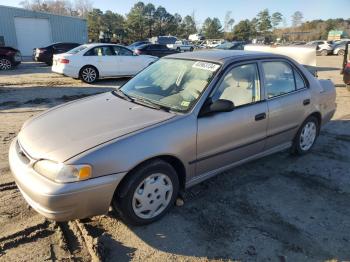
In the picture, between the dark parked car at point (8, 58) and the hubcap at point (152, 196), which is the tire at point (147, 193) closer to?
the hubcap at point (152, 196)

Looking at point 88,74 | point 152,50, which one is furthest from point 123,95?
point 152,50

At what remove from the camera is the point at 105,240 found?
302 cm

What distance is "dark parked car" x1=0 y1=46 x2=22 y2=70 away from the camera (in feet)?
55.6

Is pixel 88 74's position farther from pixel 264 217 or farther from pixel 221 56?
pixel 264 217

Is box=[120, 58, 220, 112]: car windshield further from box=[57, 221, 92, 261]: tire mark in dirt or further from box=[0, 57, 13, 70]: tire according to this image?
box=[0, 57, 13, 70]: tire

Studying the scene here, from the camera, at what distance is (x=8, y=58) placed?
17.0 meters

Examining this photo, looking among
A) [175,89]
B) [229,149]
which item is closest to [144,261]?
[229,149]

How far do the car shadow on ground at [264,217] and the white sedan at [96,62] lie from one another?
904 centimetres

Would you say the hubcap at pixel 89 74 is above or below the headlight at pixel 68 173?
below

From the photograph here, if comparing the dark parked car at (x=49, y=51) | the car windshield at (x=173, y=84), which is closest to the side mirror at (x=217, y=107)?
the car windshield at (x=173, y=84)

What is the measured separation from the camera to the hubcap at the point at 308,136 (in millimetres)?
4945

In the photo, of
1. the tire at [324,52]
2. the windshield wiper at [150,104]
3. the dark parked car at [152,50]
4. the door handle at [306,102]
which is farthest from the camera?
the tire at [324,52]

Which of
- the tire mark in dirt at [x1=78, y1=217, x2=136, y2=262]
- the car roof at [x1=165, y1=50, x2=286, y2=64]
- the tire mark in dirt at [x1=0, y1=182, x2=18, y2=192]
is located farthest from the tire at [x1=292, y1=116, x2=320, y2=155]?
the tire mark in dirt at [x1=0, y1=182, x2=18, y2=192]

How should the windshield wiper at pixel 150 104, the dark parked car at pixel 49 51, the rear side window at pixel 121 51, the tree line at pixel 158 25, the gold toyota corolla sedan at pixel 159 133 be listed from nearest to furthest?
the gold toyota corolla sedan at pixel 159 133
the windshield wiper at pixel 150 104
the rear side window at pixel 121 51
the dark parked car at pixel 49 51
the tree line at pixel 158 25
